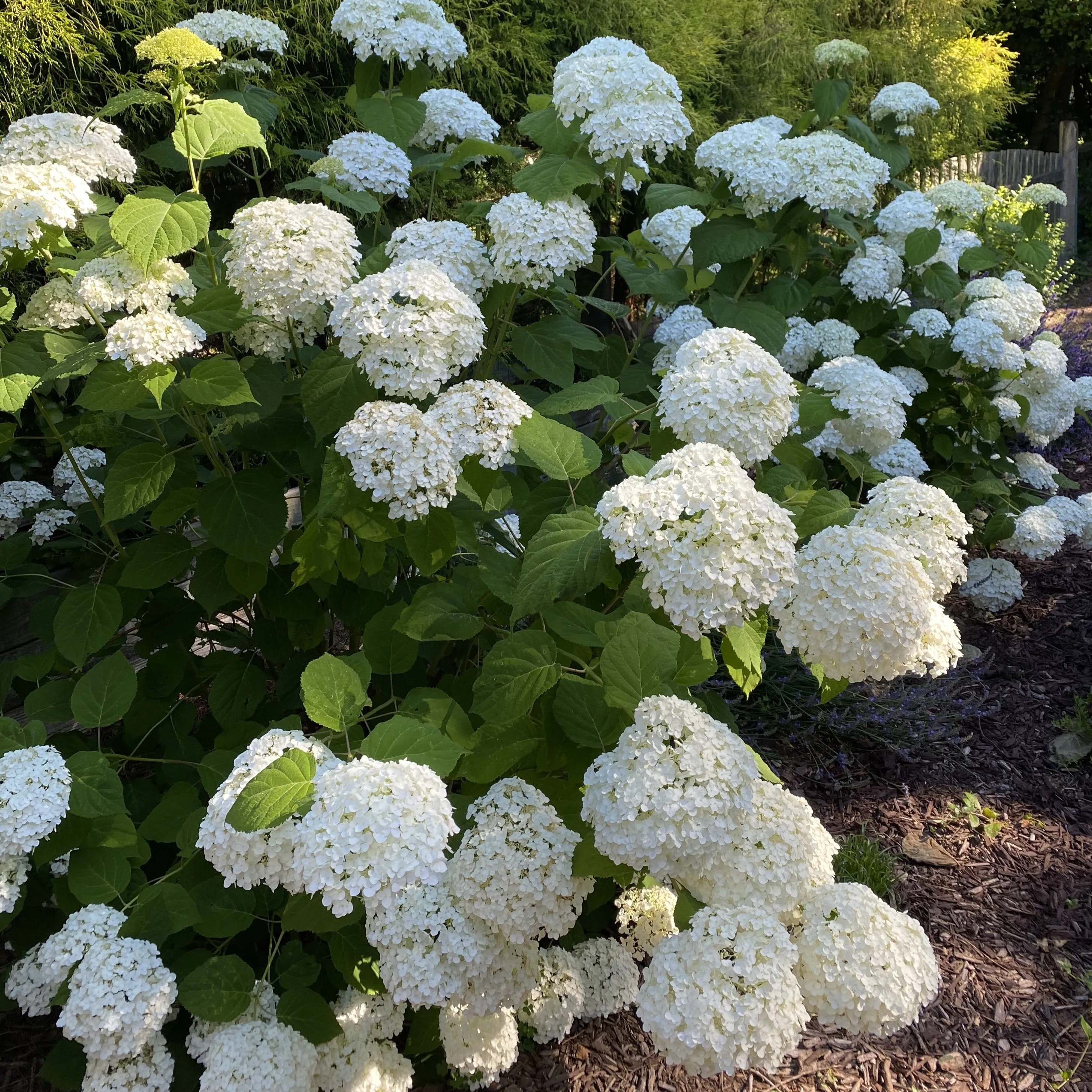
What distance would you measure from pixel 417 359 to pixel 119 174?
1011mm

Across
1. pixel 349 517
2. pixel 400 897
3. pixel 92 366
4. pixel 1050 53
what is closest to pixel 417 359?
pixel 349 517

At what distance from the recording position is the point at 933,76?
9.73 metres

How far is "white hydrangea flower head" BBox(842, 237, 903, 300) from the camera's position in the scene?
428 centimetres

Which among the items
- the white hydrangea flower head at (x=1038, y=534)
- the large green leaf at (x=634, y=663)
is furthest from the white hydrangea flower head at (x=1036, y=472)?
the large green leaf at (x=634, y=663)

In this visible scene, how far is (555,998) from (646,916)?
28 centimetres

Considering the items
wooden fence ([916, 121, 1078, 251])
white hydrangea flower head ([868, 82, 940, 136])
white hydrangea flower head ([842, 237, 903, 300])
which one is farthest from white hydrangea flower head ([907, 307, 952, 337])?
wooden fence ([916, 121, 1078, 251])

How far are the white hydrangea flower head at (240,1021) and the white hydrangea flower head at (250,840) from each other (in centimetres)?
47

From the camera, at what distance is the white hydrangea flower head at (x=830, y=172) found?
238 cm

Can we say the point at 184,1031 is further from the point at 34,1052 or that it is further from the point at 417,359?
the point at 417,359

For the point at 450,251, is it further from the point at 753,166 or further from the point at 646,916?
the point at 646,916

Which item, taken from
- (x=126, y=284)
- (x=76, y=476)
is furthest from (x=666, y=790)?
(x=76, y=476)

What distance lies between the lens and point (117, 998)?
154 cm

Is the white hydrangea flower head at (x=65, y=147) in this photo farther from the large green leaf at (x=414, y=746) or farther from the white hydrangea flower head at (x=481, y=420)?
the large green leaf at (x=414, y=746)

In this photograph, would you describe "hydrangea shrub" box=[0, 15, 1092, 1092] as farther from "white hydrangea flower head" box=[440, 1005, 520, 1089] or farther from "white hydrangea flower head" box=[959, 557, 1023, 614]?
"white hydrangea flower head" box=[959, 557, 1023, 614]
